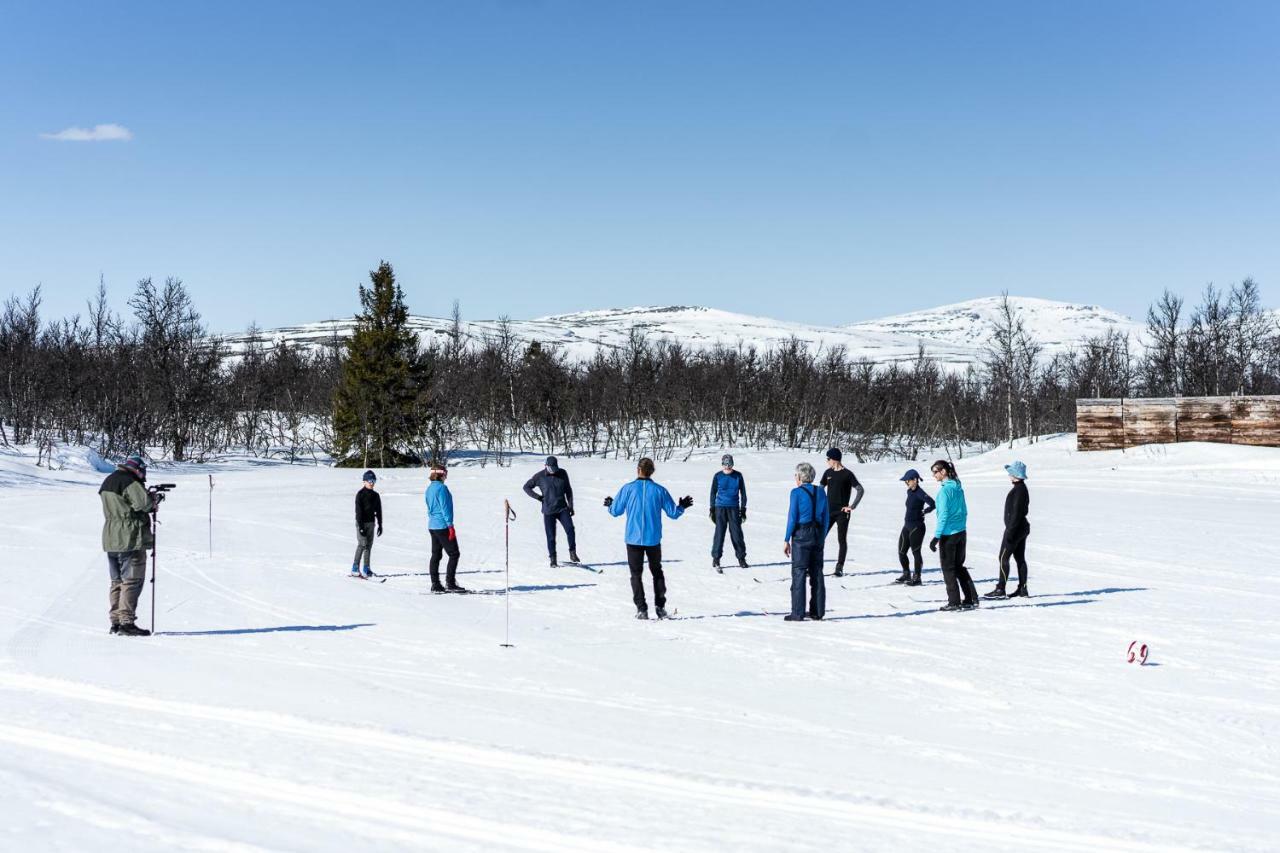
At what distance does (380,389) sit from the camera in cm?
4766

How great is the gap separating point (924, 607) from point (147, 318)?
46.6m

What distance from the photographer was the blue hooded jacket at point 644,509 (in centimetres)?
1177

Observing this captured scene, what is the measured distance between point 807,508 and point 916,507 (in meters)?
3.36

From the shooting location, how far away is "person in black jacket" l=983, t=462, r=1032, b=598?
1305 centimetres

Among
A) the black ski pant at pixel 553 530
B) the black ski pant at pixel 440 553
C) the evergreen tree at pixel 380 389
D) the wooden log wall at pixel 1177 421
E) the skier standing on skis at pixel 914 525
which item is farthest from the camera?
the evergreen tree at pixel 380 389

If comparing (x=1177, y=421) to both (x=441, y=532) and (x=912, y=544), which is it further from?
(x=441, y=532)

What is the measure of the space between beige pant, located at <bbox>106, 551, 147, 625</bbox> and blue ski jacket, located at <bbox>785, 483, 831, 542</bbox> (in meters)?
6.64

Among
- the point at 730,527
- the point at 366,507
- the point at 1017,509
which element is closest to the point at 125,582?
the point at 366,507

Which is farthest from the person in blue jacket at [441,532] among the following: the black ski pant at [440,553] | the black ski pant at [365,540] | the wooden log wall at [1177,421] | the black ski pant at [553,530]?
the wooden log wall at [1177,421]

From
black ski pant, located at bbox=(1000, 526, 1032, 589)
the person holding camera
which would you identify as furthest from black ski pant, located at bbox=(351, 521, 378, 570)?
black ski pant, located at bbox=(1000, 526, 1032, 589)

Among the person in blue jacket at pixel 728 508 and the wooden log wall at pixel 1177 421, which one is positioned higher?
the wooden log wall at pixel 1177 421

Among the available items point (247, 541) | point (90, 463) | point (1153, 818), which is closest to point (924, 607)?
point (1153, 818)

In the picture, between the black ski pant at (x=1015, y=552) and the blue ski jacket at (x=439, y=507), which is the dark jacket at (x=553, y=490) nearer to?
the blue ski jacket at (x=439, y=507)

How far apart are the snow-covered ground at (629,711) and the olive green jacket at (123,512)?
0.97 meters
